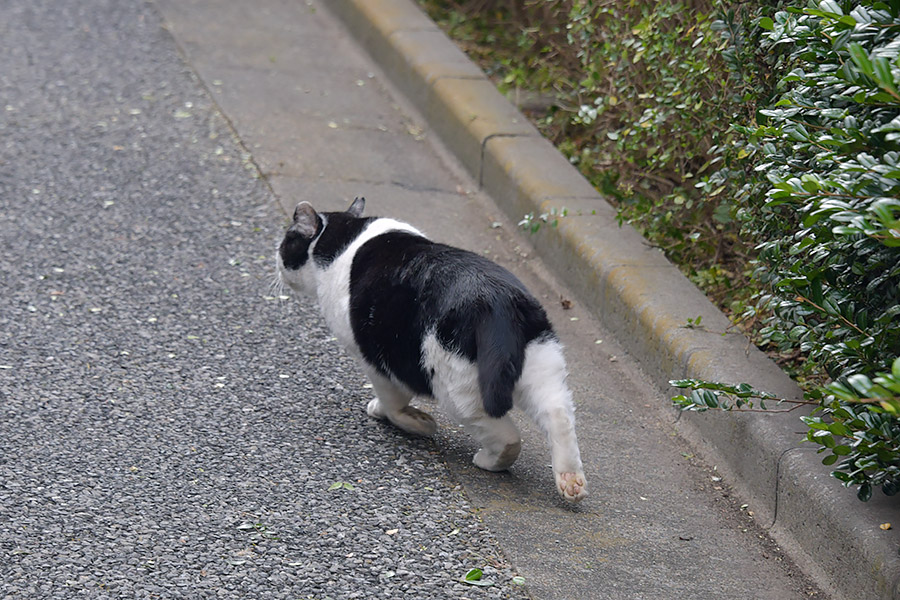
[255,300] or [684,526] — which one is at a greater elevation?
[684,526]

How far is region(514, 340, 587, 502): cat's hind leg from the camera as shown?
3186 mm

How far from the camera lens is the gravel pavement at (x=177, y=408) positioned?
114 inches

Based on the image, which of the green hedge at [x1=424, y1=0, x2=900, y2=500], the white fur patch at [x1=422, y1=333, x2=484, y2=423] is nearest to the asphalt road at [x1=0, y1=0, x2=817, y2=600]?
the white fur patch at [x1=422, y1=333, x2=484, y2=423]

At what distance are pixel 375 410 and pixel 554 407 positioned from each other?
2.60 ft

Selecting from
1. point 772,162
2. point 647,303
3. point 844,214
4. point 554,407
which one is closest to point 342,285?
point 554,407

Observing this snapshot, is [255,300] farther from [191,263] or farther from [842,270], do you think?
[842,270]

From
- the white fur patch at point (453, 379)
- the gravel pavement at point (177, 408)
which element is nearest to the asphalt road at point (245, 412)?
the gravel pavement at point (177, 408)

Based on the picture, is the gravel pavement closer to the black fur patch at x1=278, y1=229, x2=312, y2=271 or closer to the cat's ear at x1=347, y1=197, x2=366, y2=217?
the black fur patch at x1=278, y1=229, x2=312, y2=271

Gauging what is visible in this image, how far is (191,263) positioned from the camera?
472 cm

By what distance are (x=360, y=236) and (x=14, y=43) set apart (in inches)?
167

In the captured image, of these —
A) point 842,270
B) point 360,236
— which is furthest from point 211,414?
point 842,270

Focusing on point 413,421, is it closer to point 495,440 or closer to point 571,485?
point 495,440

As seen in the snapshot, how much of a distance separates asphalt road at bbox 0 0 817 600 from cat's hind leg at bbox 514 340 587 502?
144mm

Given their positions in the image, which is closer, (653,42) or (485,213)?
(653,42)
